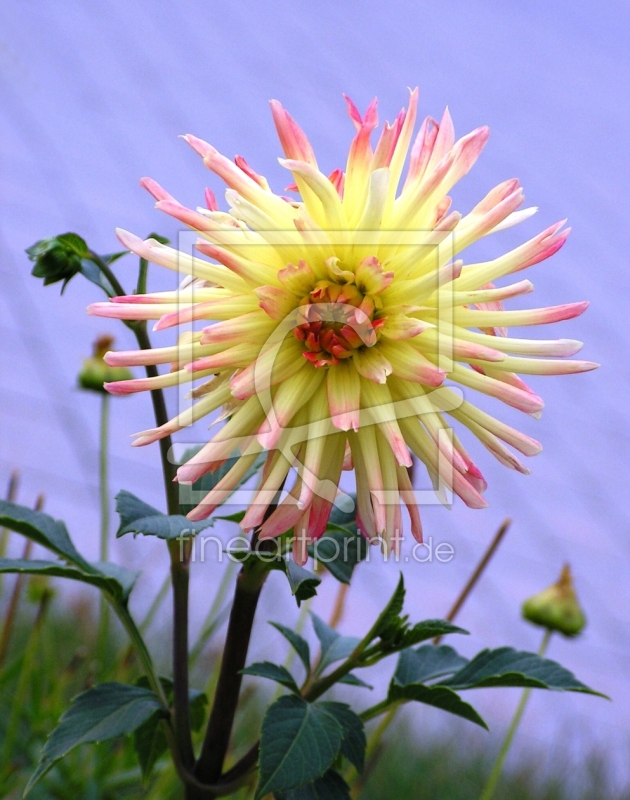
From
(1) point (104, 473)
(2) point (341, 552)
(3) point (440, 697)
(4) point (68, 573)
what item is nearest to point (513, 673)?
(3) point (440, 697)

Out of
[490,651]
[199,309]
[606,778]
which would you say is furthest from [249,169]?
[606,778]

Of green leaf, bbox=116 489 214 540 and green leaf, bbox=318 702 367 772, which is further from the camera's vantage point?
green leaf, bbox=318 702 367 772

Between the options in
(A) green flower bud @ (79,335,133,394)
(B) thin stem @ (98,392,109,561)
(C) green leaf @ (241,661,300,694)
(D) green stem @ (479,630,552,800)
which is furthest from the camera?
(A) green flower bud @ (79,335,133,394)

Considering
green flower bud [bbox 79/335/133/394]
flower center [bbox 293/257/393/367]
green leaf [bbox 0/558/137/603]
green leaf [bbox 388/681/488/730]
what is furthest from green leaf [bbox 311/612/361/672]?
green flower bud [bbox 79/335/133/394]

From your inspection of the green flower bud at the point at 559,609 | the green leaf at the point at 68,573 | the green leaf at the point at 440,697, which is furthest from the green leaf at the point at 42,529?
the green flower bud at the point at 559,609

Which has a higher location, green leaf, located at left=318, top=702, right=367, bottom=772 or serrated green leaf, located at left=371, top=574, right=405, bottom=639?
serrated green leaf, located at left=371, top=574, right=405, bottom=639

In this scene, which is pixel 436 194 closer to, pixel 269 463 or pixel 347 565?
pixel 269 463

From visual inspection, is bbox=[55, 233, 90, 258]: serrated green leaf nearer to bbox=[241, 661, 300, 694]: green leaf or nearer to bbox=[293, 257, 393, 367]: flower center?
bbox=[293, 257, 393, 367]: flower center
